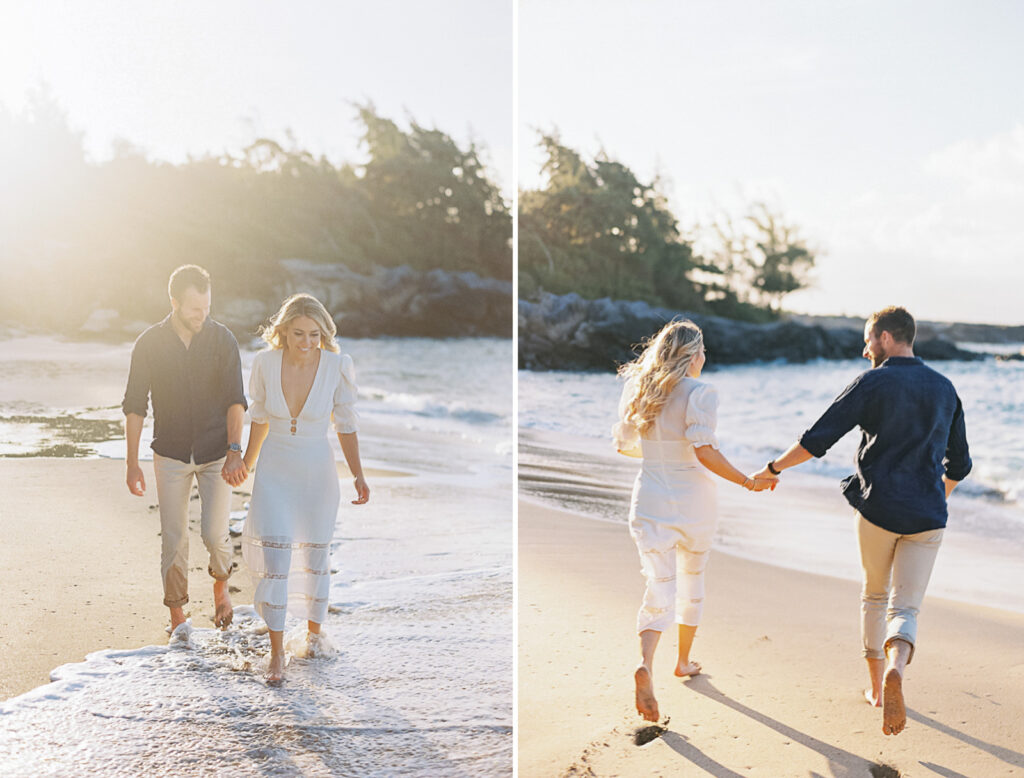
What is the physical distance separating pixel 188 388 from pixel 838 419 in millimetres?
1839

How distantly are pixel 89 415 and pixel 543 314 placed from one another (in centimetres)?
824

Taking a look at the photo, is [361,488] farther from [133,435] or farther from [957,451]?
[957,451]

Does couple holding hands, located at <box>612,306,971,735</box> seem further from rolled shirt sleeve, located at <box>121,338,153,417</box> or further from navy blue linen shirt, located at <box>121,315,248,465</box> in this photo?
rolled shirt sleeve, located at <box>121,338,153,417</box>

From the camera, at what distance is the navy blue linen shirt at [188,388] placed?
2.62 meters

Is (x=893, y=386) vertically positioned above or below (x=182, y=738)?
above

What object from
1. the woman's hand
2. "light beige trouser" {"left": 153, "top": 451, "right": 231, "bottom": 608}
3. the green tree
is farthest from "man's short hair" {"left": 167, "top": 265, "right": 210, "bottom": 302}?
the green tree

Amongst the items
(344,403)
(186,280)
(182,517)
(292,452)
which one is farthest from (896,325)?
(182,517)

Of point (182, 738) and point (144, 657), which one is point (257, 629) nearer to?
point (144, 657)

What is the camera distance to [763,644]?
2.79m

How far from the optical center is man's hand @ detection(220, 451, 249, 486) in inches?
98.1

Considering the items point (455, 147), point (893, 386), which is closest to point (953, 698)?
point (893, 386)

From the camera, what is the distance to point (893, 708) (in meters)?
1.99

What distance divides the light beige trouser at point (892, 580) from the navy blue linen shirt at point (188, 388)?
1804 millimetres

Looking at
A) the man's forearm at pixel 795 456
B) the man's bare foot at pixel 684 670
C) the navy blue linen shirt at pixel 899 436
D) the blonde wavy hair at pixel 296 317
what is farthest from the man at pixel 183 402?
the navy blue linen shirt at pixel 899 436
